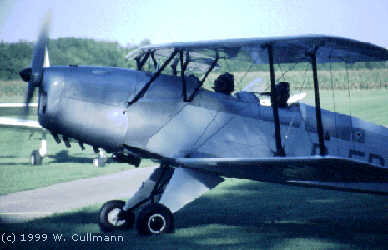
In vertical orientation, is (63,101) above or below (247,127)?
above

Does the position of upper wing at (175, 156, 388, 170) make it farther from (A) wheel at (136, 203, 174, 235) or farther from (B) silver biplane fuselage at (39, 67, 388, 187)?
(A) wheel at (136, 203, 174, 235)

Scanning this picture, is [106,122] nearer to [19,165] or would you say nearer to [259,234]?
[259,234]

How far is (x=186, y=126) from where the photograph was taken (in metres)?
7.56

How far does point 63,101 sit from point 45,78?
0.41 m

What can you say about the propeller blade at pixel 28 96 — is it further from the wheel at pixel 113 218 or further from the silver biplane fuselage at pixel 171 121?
the wheel at pixel 113 218

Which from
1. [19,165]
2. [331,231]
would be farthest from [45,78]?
[19,165]

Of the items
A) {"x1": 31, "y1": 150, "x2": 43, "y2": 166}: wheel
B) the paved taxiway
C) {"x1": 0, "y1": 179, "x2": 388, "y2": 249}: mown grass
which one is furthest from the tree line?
{"x1": 0, "y1": 179, "x2": 388, "y2": 249}: mown grass

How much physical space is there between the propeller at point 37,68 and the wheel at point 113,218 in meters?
1.86

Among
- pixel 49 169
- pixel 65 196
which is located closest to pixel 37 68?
pixel 65 196

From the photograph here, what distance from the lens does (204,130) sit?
7.61 meters

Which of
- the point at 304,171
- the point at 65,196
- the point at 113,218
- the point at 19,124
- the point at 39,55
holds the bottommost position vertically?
the point at 65,196

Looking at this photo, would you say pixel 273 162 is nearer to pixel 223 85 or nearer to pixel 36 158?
pixel 223 85

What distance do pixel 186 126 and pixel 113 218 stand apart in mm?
1735

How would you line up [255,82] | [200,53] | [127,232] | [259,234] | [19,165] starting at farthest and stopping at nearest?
1. [19,165]
2. [255,82]
3. [200,53]
4. [127,232]
5. [259,234]
